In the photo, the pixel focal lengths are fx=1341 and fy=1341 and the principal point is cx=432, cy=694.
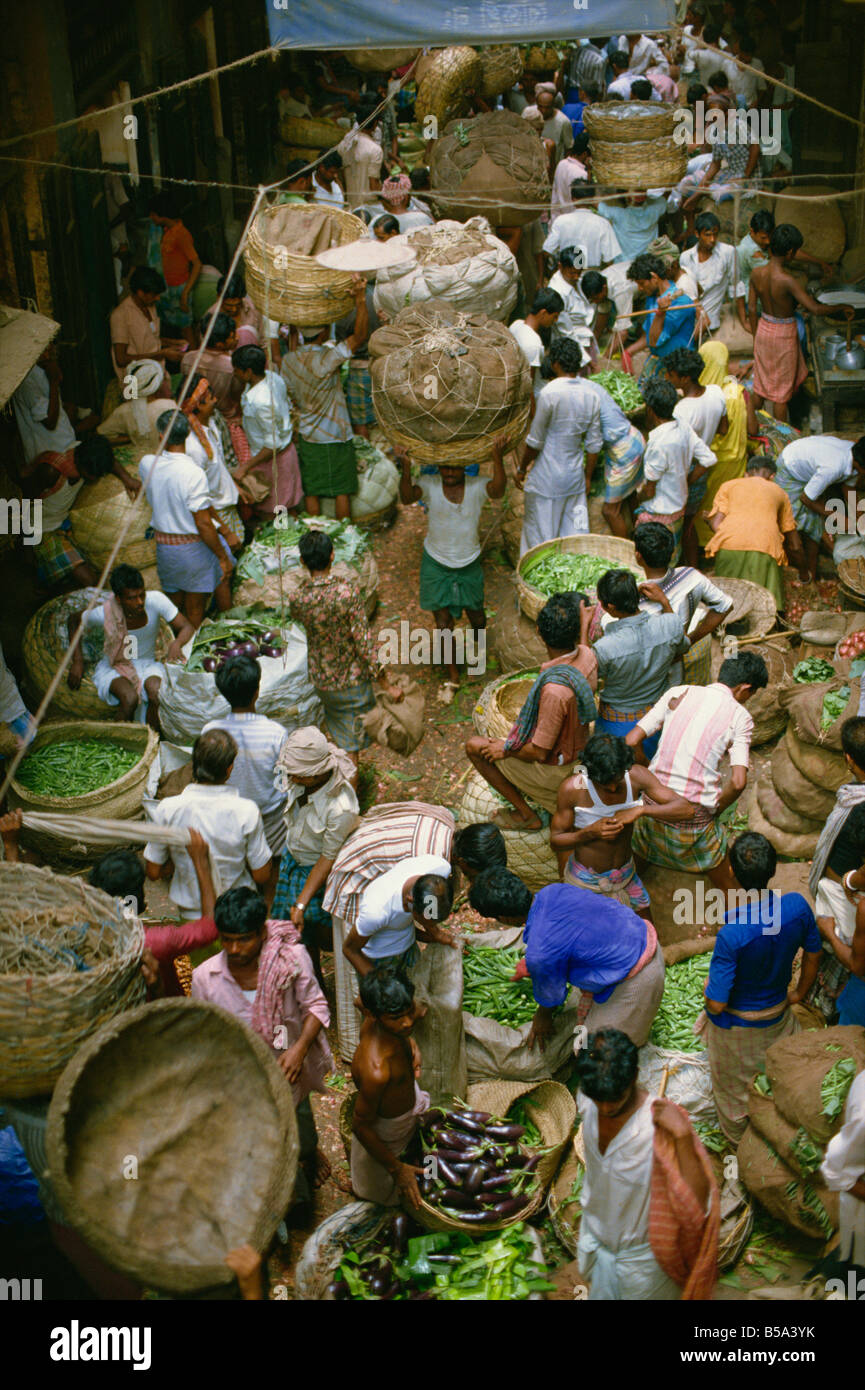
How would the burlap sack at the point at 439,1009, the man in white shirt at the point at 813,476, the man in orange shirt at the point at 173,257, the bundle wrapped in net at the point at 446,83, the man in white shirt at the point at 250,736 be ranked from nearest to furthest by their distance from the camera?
the burlap sack at the point at 439,1009
the man in white shirt at the point at 250,736
the man in white shirt at the point at 813,476
the man in orange shirt at the point at 173,257
the bundle wrapped in net at the point at 446,83

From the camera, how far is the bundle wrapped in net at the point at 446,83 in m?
14.3

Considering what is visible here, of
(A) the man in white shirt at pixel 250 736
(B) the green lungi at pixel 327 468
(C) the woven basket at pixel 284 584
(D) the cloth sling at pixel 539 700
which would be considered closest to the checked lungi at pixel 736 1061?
(D) the cloth sling at pixel 539 700

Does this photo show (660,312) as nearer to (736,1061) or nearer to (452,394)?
(452,394)

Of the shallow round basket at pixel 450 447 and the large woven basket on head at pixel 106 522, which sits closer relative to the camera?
the shallow round basket at pixel 450 447

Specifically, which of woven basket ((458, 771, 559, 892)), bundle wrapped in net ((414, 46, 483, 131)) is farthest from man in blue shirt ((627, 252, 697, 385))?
bundle wrapped in net ((414, 46, 483, 131))

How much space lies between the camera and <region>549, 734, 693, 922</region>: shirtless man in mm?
5387

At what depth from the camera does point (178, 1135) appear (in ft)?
13.5

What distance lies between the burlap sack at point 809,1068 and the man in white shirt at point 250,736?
2.36 metres

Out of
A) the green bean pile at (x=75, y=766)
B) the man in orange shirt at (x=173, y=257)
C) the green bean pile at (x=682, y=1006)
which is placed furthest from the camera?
the man in orange shirt at (x=173, y=257)

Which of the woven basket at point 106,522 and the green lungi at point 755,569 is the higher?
the woven basket at point 106,522

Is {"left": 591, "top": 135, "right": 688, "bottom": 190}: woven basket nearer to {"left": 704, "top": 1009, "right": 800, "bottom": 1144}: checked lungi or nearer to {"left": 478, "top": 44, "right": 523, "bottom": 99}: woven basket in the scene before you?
{"left": 478, "top": 44, "right": 523, "bottom": 99}: woven basket

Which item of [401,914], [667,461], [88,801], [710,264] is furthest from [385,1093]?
[710,264]

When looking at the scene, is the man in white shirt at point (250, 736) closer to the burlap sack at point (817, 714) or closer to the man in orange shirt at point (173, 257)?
the burlap sack at point (817, 714)

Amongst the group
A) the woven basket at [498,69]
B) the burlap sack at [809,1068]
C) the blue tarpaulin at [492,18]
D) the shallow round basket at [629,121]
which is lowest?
the burlap sack at [809,1068]
